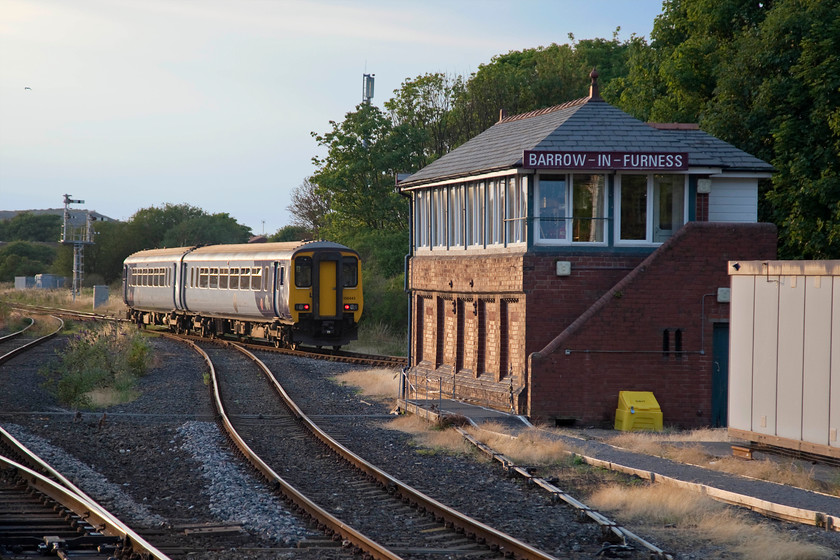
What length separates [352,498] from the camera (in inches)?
423

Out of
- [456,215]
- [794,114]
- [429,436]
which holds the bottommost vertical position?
[429,436]

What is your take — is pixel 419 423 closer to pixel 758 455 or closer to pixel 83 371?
pixel 758 455

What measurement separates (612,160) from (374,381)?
836 centimetres

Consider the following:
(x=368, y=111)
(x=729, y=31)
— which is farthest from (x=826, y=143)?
(x=368, y=111)

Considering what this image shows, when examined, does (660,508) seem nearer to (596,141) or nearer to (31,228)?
(596,141)

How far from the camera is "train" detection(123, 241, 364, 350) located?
99.3ft

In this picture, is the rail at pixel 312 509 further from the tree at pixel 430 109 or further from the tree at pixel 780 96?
the tree at pixel 430 109

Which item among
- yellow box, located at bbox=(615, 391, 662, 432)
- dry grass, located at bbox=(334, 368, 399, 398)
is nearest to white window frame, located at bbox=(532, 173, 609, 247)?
yellow box, located at bbox=(615, 391, 662, 432)

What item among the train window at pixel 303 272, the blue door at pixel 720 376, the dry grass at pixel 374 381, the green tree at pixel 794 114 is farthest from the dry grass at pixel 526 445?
the train window at pixel 303 272

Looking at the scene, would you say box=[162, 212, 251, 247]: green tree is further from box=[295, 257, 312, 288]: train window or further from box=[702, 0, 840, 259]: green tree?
box=[702, 0, 840, 259]: green tree

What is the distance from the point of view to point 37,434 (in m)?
15.3

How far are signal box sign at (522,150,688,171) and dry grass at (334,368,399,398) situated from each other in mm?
6510

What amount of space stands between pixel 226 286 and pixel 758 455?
23975 mm

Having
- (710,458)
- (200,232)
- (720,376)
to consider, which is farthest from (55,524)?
(200,232)
